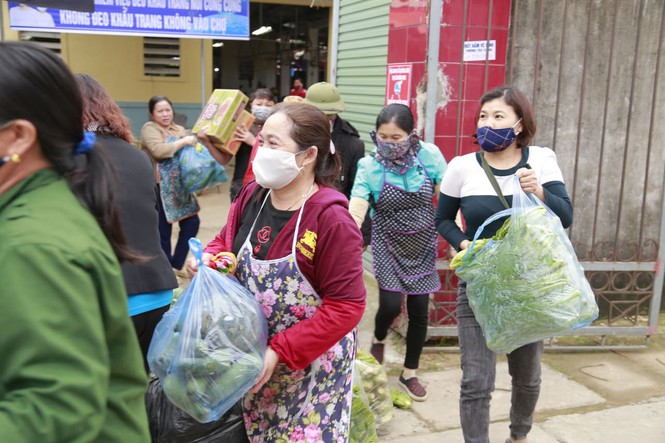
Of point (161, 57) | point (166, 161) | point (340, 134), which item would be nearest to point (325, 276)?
point (340, 134)

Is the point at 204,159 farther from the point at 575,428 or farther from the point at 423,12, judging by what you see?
the point at 575,428

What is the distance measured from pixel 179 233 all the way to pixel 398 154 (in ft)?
10.0

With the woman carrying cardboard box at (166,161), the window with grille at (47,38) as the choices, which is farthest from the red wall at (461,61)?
the window with grille at (47,38)

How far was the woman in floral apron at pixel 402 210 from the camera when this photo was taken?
12.7ft

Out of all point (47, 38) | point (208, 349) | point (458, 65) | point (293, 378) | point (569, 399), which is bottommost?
point (569, 399)

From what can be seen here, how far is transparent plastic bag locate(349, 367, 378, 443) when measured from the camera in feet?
10.2

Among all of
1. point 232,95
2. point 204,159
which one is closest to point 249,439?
point 232,95

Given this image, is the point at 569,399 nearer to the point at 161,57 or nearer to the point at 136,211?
the point at 136,211

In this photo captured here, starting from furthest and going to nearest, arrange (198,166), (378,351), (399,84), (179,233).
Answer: (179,233) → (198,166) → (399,84) → (378,351)

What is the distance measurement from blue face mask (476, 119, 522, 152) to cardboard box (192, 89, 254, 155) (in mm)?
2378

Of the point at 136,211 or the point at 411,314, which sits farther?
the point at 411,314

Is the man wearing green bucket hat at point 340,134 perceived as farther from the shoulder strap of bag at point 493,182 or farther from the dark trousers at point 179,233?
the dark trousers at point 179,233

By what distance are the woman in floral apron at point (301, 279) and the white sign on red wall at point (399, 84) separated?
8.84 ft

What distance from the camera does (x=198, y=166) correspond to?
5.72 metres
